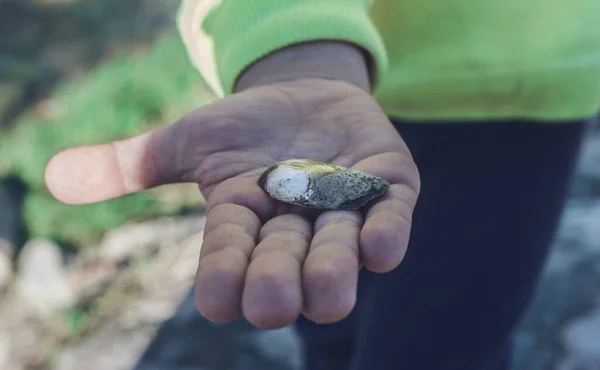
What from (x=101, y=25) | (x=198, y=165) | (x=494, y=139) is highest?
(x=198, y=165)

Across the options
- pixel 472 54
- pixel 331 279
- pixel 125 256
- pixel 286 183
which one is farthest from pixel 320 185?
pixel 125 256

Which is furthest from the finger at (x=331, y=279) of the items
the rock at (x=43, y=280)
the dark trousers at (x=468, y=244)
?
the rock at (x=43, y=280)

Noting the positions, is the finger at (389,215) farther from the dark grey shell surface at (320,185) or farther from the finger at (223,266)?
the finger at (223,266)

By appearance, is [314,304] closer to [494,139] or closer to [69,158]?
[69,158]

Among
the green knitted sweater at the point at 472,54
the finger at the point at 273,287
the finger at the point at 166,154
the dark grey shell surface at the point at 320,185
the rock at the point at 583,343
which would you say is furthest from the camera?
the rock at the point at 583,343

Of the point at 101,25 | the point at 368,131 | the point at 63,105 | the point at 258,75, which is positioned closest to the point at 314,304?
the point at 368,131

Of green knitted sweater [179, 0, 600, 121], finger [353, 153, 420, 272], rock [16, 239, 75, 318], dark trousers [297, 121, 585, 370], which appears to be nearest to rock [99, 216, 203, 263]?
rock [16, 239, 75, 318]
